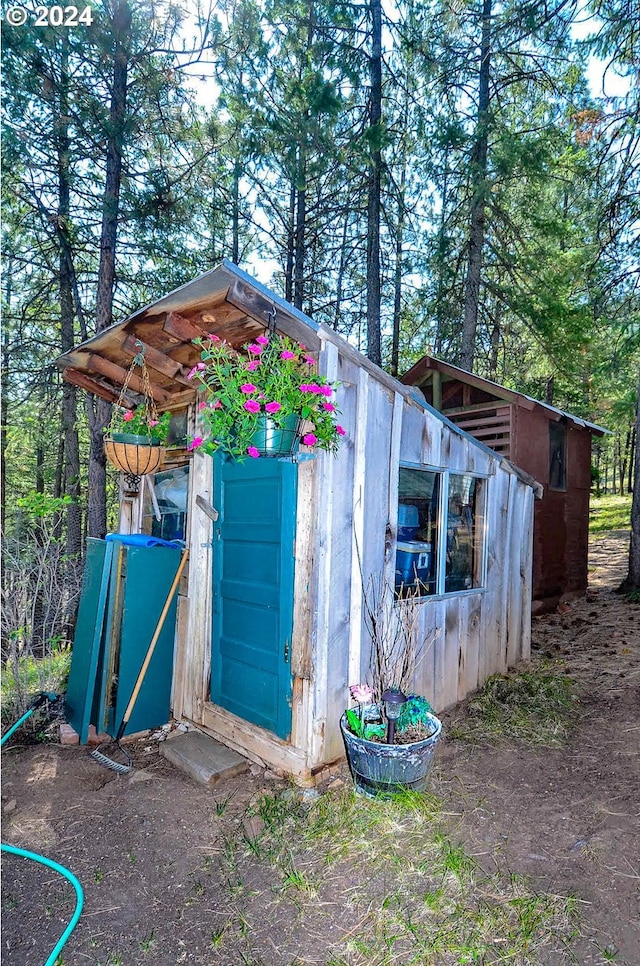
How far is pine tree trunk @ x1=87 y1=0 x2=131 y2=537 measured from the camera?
6406mm

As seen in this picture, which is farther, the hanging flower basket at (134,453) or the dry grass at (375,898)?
the hanging flower basket at (134,453)

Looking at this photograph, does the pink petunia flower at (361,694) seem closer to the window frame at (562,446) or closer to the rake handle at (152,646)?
the rake handle at (152,646)

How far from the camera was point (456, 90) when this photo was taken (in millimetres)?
9750

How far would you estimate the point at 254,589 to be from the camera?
368 centimetres

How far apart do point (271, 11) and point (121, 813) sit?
9.73 metres

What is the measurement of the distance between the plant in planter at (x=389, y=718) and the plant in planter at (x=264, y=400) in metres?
1.31

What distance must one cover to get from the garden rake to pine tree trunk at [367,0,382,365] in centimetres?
671

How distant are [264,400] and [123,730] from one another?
280 cm

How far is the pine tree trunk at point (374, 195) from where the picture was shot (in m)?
9.24

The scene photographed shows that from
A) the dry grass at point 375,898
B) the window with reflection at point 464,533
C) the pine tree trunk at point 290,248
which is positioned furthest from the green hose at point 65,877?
the pine tree trunk at point 290,248

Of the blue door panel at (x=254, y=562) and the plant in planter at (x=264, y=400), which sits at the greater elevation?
the plant in planter at (x=264, y=400)

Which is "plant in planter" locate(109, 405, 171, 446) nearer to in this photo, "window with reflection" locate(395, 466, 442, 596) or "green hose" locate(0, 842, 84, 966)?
"window with reflection" locate(395, 466, 442, 596)

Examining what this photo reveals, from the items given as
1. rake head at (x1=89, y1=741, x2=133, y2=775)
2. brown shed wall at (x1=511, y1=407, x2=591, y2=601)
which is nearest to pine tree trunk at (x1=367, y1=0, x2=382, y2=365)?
brown shed wall at (x1=511, y1=407, x2=591, y2=601)

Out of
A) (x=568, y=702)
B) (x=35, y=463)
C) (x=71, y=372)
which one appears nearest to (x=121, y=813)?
(x=71, y=372)
